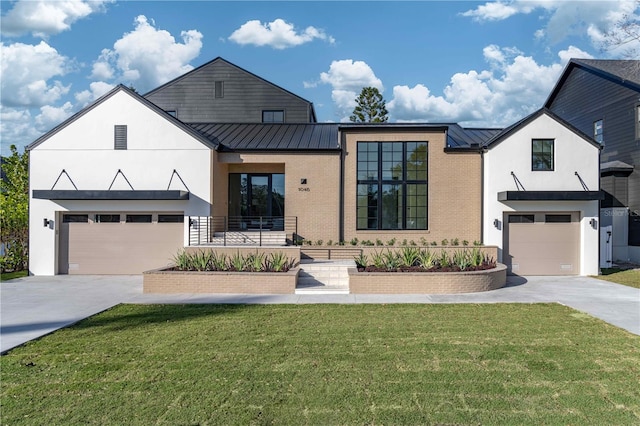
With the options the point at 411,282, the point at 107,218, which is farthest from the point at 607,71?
the point at 107,218

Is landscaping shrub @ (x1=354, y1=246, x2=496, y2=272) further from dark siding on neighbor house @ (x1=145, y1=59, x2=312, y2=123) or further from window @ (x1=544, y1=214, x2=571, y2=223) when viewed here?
dark siding on neighbor house @ (x1=145, y1=59, x2=312, y2=123)

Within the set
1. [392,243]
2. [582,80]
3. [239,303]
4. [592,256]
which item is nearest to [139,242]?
[239,303]

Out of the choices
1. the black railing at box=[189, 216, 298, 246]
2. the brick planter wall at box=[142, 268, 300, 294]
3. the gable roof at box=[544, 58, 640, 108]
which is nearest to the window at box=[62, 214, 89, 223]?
the black railing at box=[189, 216, 298, 246]

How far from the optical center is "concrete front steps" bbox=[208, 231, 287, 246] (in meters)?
15.7

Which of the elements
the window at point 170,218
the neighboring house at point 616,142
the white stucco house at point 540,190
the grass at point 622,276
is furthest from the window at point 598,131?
the window at point 170,218

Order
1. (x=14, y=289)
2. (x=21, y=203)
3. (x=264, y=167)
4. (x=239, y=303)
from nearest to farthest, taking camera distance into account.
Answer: (x=239, y=303) < (x=14, y=289) < (x=21, y=203) < (x=264, y=167)

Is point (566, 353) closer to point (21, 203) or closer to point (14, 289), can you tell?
point (14, 289)

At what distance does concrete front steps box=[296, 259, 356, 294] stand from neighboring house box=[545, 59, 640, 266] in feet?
39.7

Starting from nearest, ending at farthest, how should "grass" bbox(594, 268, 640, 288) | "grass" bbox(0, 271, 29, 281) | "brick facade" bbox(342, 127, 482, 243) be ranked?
1. "grass" bbox(594, 268, 640, 288)
2. "grass" bbox(0, 271, 29, 281)
3. "brick facade" bbox(342, 127, 482, 243)

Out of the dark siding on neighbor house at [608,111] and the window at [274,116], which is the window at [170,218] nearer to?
the window at [274,116]

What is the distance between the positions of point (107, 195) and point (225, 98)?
35.1 ft

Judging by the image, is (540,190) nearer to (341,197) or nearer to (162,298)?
(341,197)

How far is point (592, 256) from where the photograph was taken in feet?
51.3

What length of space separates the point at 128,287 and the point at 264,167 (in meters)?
7.23
